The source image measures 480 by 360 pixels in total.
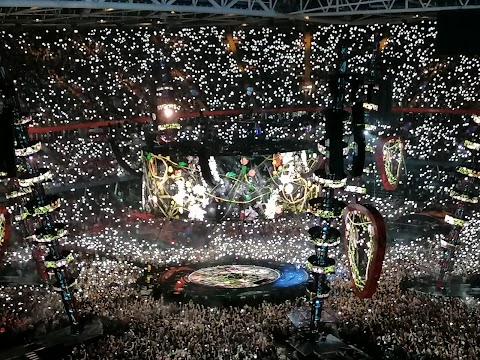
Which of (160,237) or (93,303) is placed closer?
(93,303)

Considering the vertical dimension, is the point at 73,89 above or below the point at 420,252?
above

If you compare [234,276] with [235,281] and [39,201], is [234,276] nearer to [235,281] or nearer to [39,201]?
[235,281]

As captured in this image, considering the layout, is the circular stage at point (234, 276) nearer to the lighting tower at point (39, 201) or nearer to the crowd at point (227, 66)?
the lighting tower at point (39, 201)

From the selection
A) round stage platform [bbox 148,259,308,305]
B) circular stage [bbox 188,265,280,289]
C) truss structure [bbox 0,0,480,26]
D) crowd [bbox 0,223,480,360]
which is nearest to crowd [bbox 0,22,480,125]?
truss structure [bbox 0,0,480,26]

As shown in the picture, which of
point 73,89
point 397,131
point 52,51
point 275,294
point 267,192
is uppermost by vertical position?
point 52,51

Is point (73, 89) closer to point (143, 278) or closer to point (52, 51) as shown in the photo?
point (52, 51)

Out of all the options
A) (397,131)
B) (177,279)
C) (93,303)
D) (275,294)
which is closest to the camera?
(93,303)

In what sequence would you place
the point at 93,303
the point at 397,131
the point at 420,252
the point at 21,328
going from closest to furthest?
the point at 21,328 < the point at 93,303 < the point at 420,252 < the point at 397,131

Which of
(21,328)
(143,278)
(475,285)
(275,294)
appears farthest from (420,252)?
(21,328)
